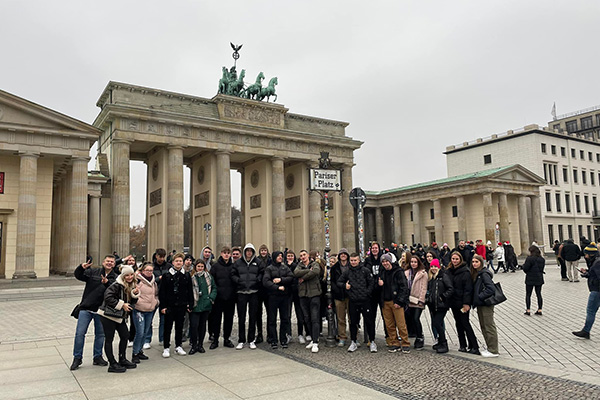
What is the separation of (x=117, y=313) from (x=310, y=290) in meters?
3.61

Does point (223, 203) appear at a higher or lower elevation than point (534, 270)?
higher

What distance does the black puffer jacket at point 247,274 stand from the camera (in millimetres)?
8930

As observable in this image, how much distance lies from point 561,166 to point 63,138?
59.2m

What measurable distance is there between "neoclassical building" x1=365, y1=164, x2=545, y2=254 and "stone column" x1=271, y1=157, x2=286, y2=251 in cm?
1860

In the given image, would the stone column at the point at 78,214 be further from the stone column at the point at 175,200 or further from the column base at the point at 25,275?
the stone column at the point at 175,200

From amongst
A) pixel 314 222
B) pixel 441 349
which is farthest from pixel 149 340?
pixel 314 222

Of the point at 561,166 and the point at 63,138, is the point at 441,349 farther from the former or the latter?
the point at 561,166

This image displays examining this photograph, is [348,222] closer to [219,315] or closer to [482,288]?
[219,315]

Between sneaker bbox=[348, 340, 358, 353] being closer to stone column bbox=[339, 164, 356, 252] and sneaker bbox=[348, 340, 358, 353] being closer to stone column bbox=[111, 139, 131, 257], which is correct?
stone column bbox=[111, 139, 131, 257]

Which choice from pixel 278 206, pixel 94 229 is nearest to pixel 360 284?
pixel 94 229

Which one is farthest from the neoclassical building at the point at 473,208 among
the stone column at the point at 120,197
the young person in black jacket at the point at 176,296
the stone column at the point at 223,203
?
the young person in black jacket at the point at 176,296

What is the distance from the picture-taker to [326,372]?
22.5 feet

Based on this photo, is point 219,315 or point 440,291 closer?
point 440,291

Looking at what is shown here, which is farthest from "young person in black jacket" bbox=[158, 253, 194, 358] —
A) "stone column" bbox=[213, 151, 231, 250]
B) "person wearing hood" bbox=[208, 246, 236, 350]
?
"stone column" bbox=[213, 151, 231, 250]
